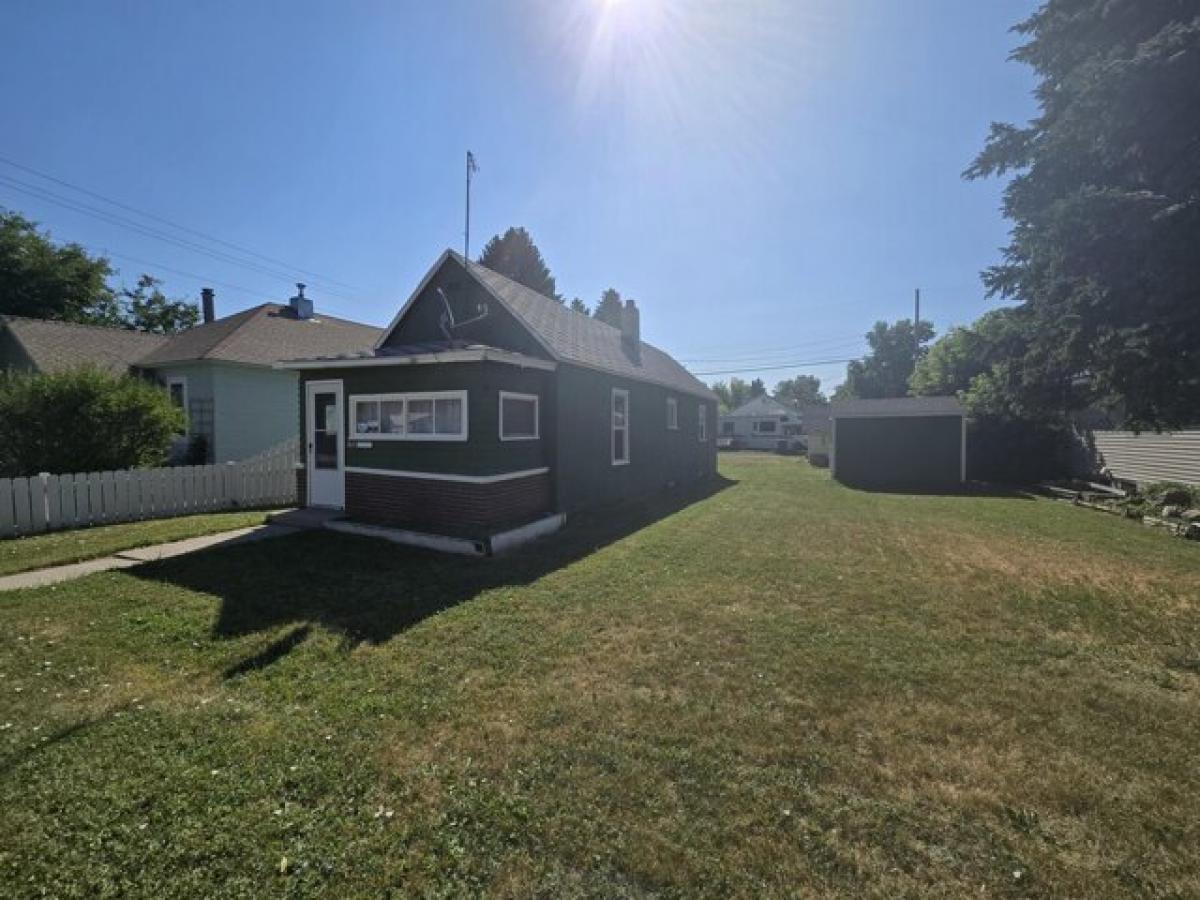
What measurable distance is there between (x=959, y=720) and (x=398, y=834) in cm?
346

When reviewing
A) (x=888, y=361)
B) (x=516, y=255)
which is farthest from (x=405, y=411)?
(x=888, y=361)

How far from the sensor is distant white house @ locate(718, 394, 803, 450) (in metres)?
46.8

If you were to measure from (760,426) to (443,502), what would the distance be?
140 ft

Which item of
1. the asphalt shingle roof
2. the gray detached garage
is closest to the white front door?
the asphalt shingle roof

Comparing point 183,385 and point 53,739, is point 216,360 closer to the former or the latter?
point 183,385

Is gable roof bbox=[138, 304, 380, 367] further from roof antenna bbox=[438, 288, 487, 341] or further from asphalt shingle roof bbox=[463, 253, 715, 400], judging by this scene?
asphalt shingle roof bbox=[463, 253, 715, 400]

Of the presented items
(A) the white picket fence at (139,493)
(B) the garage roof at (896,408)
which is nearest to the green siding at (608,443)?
(B) the garage roof at (896,408)

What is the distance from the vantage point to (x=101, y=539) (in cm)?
861

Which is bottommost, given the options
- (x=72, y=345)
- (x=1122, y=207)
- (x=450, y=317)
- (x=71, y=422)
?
(x=71, y=422)

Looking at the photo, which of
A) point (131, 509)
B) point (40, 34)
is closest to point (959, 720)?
point (131, 509)

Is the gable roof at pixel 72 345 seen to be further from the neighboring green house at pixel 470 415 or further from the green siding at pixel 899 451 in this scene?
the green siding at pixel 899 451

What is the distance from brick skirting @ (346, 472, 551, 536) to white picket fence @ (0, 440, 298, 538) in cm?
400

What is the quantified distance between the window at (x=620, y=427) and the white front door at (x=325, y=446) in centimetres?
569

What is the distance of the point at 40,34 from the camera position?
1057 centimetres
